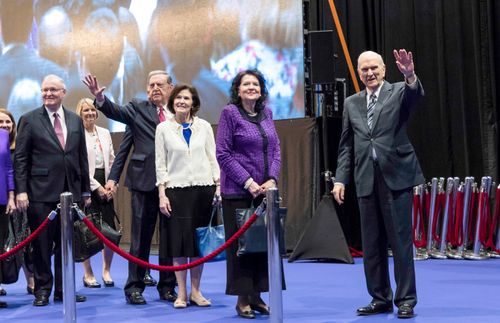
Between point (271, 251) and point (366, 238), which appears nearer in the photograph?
point (271, 251)

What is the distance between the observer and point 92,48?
36.1 ft

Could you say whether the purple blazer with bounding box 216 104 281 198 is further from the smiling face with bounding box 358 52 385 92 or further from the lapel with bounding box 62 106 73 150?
the lapel with bounding box 62 106 73 150

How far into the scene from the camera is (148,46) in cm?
1041

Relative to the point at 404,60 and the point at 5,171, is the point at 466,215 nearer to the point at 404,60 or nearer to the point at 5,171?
the point at 404,60

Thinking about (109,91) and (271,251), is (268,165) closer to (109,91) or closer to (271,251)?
(271,251)

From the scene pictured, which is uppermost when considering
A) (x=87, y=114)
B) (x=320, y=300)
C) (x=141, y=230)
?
(x=87, y=114)

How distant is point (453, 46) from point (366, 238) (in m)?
4.42

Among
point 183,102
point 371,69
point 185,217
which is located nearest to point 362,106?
point 371,69

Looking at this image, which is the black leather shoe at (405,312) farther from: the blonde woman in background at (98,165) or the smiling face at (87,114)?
the smiling face at (87,114)

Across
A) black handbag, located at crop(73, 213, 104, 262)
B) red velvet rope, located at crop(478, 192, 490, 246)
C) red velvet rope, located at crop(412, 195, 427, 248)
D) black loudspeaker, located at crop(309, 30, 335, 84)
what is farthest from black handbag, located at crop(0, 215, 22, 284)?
red velvet rope, located at crop(478, 192, 490, 246)

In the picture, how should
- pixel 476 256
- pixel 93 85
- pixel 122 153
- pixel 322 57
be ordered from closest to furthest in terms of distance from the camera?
1. pixel 93 85
2. pixel 122 153
3. pixel 476 256
4. pixel 322 57

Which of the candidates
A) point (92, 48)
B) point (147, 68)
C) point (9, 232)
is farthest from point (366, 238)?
point (92, 48)

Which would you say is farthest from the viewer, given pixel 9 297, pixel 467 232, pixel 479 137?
pixel 479 137

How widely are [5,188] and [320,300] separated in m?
2.27
